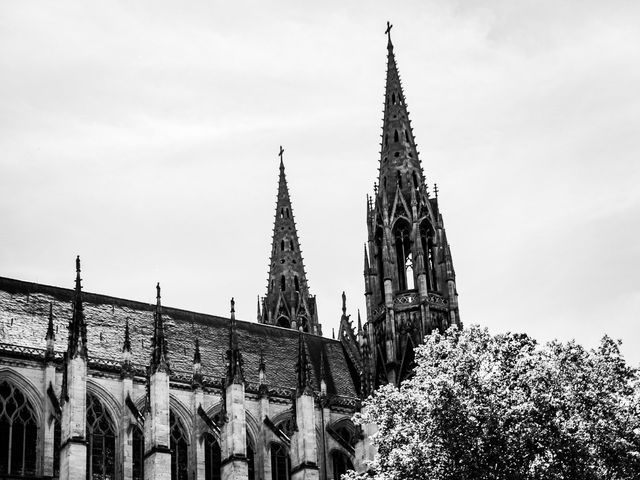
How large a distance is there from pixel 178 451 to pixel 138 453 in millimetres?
1922

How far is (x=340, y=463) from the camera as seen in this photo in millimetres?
49656

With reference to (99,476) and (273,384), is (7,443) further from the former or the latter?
(273,384)

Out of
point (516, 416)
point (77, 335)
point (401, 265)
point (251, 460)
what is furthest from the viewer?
point (401, 265)

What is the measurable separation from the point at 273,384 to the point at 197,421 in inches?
234

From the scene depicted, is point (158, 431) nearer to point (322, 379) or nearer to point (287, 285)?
point (322, 379)

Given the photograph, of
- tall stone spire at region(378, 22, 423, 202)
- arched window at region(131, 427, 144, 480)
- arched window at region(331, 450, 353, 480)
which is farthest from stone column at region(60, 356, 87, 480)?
tall stone spire at region(378, 22, 423, 202)

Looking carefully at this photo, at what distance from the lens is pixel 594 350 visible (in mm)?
34531

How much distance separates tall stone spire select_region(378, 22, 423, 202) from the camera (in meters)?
57.2

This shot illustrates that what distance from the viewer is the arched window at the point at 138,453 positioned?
4262cm

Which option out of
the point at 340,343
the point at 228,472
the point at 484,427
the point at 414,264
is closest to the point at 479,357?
the point at 484,427

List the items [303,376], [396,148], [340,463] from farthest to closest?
1. [396,148]
2. [340,463]
3. [303,376]

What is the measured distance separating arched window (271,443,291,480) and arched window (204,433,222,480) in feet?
9.48

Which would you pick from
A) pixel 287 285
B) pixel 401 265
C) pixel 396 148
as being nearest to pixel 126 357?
pixel 401 265

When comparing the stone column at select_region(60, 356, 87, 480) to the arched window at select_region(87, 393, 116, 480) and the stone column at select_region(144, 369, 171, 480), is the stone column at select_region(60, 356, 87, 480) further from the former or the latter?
the stone column at select_region(144, 369, 171, 480)
